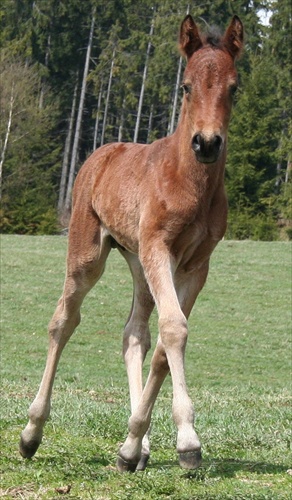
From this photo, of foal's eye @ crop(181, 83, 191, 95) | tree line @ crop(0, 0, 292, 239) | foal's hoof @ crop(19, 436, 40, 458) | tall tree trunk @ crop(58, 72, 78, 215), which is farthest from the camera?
tall tree trunk @ crop(58, 72, 78, 215)

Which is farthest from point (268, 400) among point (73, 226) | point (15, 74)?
point (15, 74)

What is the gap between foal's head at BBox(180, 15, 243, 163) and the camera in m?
5.16

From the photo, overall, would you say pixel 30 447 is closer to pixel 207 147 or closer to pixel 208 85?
pixel 207 147

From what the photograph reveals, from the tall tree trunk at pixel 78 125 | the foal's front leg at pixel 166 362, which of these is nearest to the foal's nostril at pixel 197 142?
the foal's front leg at pixel 166 362

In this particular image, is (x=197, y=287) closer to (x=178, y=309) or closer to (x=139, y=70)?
(x=178, y=309)

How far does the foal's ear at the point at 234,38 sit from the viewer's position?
5.77 meters

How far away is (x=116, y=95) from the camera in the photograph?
66.1 metres

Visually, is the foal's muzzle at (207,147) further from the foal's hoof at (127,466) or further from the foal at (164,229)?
the foal's hoof at (127,466)

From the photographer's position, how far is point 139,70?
220 feet

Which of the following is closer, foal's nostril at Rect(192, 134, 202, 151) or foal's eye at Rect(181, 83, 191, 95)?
foal's nostril at Rect(192, 134, 202, 151)

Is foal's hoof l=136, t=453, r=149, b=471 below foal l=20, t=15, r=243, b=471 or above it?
below

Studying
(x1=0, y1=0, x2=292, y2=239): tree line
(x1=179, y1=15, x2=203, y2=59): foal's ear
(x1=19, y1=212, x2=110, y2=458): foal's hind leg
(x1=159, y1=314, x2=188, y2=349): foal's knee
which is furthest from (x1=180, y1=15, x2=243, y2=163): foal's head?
(x1=0, y1=0, x2=292, y2=239): tree line

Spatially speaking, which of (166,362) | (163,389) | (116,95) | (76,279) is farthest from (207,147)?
(116,95)

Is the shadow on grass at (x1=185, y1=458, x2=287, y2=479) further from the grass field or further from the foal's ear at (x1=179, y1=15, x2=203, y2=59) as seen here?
the foal's ear at (x1=179, y1=15, x2=203, y2=59)
